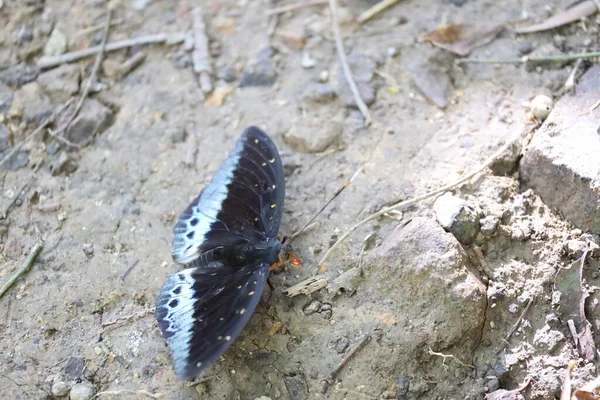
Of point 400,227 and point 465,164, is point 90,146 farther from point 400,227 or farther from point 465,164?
point 465,164

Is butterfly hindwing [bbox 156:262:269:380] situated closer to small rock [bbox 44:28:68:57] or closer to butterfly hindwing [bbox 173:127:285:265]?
butterfly hindwing [bbox 173:127:285:265]

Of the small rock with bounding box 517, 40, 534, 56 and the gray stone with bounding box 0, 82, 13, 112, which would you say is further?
the gray stone with bounding box 0, 82, 13, 112

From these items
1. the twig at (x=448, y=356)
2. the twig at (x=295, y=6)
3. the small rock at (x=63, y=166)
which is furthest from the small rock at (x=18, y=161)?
the twig at (x=448, y=356)

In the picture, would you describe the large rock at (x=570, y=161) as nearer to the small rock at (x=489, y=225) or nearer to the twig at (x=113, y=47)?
the small rock at (x=489, y=225)

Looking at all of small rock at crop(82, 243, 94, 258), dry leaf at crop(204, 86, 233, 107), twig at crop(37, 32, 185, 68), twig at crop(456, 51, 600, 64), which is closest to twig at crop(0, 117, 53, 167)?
twig at crop(37, 32, 185, 68)

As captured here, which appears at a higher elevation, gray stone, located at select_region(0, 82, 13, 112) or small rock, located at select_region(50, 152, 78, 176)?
gray stone, located at select_region(0, 82, 13, 112)

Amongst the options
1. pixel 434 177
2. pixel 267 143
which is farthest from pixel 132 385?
pixel 434 177

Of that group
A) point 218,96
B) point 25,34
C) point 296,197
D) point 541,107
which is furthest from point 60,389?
point 541,107
